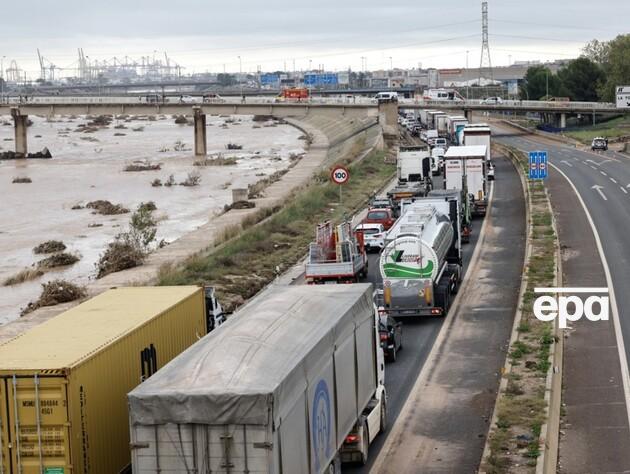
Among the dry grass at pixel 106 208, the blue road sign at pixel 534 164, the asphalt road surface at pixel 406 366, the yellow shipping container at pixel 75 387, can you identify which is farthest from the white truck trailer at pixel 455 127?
the yellow shipping container at pixel 75 387

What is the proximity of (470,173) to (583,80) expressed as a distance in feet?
347

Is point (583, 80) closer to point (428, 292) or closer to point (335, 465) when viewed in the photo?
point (428, 292)

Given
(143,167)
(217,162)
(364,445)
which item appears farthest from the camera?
(217,162)

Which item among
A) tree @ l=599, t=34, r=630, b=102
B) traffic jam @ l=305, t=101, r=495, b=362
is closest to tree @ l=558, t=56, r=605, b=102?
tree @ l=599, t=34, r=630, b=102

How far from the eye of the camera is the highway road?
20.7 metres

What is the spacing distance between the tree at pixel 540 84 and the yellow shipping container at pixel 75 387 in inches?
6014

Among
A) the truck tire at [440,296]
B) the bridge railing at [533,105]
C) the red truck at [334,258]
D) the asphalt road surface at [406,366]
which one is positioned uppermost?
the bridge railing at [533,105]

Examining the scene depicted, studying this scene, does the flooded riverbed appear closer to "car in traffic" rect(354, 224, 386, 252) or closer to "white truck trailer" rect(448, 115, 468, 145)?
"car in traffic" rect(354, 224, 386, 252)

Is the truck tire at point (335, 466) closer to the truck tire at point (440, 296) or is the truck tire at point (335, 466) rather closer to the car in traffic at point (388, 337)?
the car in traffic at point (388, 337)

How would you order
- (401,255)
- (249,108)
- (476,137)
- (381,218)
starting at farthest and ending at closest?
(249,108), (476,137), (381,218), (401,255)

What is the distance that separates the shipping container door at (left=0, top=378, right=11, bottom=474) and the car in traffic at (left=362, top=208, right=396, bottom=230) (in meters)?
34.2

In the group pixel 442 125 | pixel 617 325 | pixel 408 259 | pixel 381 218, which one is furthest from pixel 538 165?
pixel 442 125

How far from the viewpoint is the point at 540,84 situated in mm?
179625

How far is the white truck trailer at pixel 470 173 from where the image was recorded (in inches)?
2186
